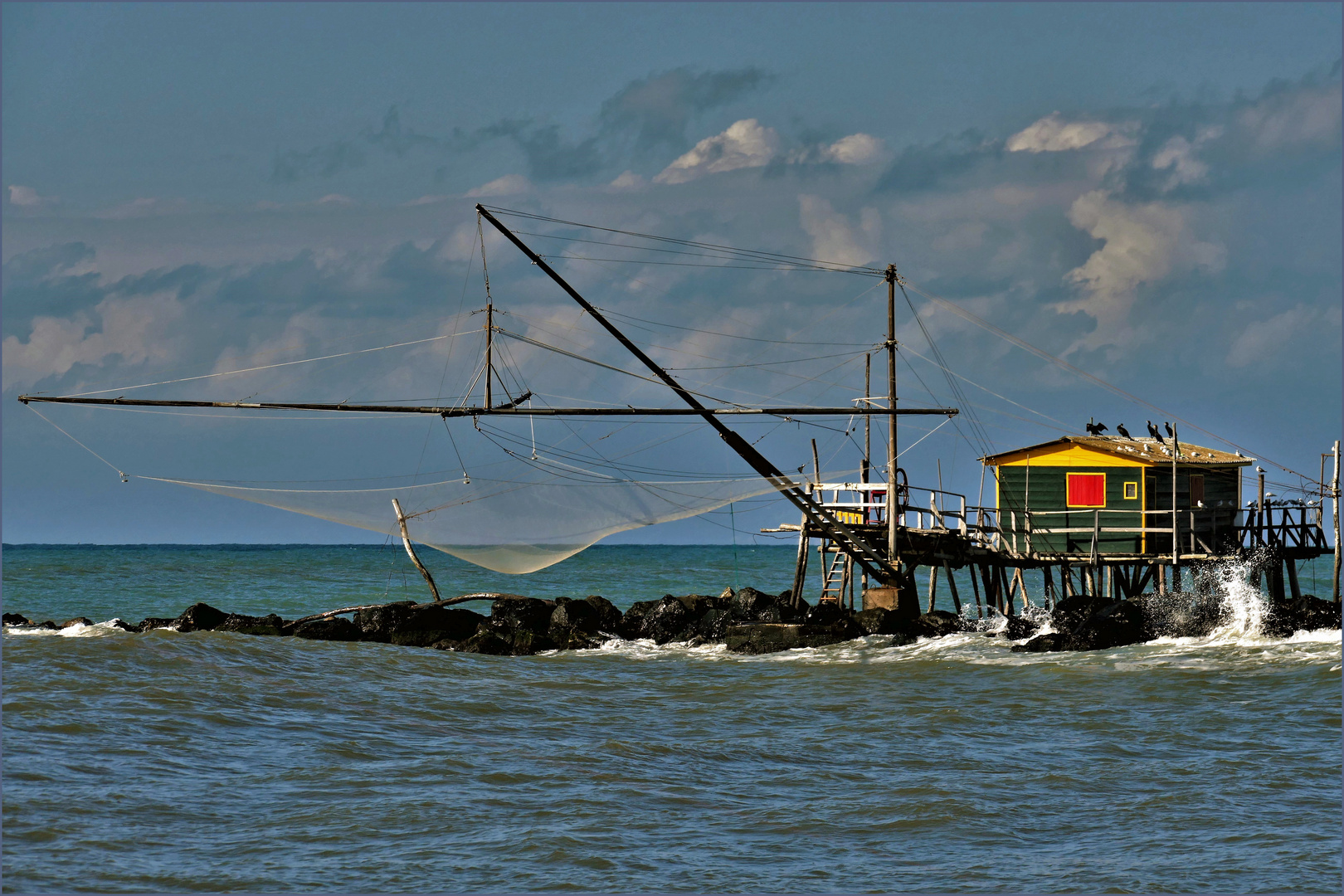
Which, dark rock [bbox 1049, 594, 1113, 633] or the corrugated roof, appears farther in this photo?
Answer: the corrugated roof

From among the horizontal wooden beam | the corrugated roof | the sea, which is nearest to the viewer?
the sea

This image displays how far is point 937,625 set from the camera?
27125mm

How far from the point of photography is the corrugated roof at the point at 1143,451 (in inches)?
1202

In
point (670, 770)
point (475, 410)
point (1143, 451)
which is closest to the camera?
point (670, 770)

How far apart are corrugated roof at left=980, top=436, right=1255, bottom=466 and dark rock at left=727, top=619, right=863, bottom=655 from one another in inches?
338

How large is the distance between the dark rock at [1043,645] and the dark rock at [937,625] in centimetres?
242

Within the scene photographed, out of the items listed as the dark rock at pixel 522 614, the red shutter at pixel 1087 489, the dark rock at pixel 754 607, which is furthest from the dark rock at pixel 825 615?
the red shutter at pixel 1087 489

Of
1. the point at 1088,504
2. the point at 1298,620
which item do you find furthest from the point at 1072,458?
the point at 1298,620

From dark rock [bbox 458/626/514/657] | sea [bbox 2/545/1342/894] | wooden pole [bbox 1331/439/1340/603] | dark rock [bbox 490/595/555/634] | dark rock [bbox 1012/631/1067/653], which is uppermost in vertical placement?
wooden pole [bbox 1331/439/1340/603]

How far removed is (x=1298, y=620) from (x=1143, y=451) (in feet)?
22.6

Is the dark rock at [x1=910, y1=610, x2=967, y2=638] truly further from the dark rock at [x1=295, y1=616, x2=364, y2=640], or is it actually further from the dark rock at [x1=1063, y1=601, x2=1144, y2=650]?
the dark rock at [x1=295, y1=616, x2=364, y2=640]

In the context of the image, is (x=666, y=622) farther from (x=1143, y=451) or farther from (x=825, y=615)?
(x=1143, y=451)

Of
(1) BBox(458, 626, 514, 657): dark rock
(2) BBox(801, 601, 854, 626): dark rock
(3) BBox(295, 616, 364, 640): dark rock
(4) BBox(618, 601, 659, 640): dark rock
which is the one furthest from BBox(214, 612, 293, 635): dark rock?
(2) BBox(801, 601, 854, 626): dark rock

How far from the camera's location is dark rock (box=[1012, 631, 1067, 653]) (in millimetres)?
23719
